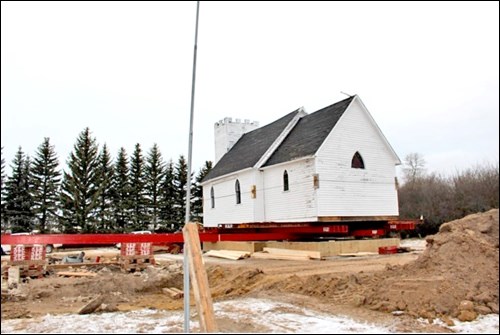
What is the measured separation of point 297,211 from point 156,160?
32.0 metres

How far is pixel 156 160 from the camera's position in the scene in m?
51.5

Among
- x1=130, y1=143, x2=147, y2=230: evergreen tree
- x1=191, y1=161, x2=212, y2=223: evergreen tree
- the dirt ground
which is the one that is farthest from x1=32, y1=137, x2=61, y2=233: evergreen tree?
the dirt ground

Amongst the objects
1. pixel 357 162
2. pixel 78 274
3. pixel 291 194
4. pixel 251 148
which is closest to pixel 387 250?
pixel 357 162

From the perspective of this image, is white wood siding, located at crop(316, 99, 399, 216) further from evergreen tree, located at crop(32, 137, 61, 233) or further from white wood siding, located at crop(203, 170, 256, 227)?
evergreen tree, located at crop(32, 137, 61, 233)

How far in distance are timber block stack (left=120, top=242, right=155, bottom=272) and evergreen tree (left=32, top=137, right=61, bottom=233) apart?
26703 millimetres

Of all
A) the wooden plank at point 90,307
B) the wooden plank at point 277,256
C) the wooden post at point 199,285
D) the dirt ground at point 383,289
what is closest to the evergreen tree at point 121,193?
the wooden plank at point 277,256

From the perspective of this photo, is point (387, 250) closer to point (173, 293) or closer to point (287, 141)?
point (287, 141)

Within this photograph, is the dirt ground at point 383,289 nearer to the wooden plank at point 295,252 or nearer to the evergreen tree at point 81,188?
the wooden plank at point 295,252

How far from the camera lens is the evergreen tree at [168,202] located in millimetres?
50938

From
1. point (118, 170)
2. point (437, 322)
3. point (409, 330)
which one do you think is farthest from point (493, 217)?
point (118, 170)

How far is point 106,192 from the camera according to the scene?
4809 cm

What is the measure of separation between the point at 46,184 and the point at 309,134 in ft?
97.6

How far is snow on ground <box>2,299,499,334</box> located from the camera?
281 inches

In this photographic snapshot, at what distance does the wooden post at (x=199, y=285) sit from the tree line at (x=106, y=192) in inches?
1331
